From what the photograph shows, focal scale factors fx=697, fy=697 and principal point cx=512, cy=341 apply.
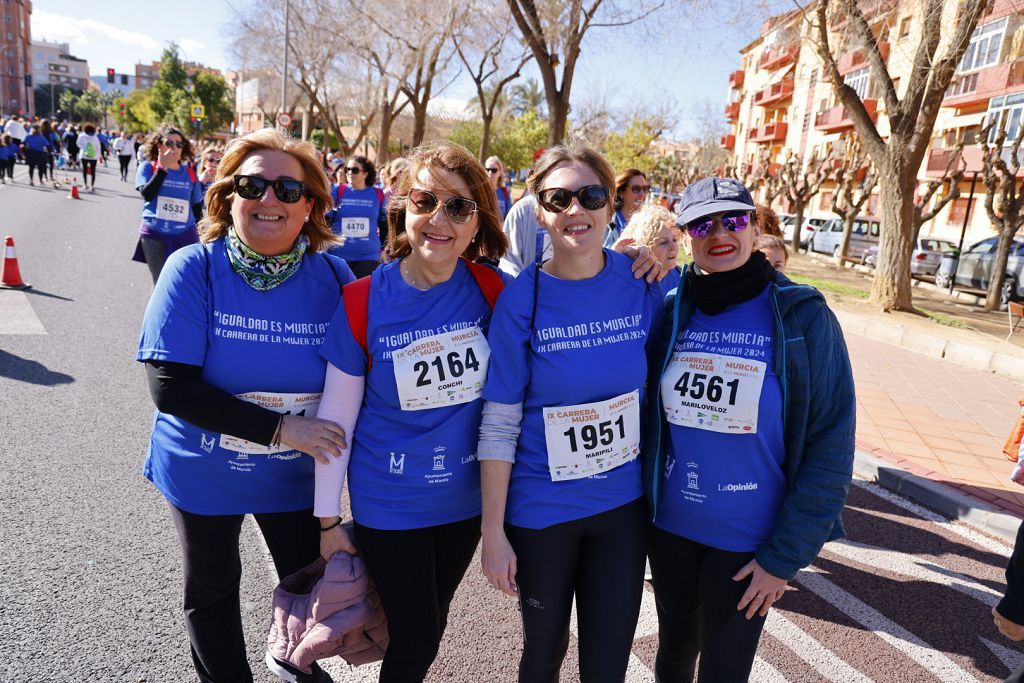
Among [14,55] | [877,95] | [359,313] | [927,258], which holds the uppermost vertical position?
[14,55]

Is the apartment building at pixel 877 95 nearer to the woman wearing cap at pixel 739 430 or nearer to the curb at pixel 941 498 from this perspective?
the curb at pixel 941 498

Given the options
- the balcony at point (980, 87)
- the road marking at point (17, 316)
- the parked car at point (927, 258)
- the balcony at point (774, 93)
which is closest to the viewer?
the road marking at point (17, 316)

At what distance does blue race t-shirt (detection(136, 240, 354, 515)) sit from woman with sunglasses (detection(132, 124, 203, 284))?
5.13m

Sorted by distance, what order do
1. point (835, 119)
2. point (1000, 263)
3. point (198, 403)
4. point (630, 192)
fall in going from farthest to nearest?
point (835, 119) → point (1000, 263) → point (630, 192) → point (198, 403)

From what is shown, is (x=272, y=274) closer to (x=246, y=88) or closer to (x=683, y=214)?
(x=683, y=214)

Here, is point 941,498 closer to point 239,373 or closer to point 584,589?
point 584,589

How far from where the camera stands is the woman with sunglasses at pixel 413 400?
205 cm

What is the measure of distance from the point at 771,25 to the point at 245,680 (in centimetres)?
1404

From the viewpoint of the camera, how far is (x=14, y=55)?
4454 inches

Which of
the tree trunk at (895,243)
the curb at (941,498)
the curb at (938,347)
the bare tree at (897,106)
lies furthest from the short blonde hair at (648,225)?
the tree trunk at (895,243)

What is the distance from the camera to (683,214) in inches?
85.3

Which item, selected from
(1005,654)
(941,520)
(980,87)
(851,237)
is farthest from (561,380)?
(980,87)

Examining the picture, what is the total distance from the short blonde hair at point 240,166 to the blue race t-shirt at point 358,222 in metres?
5.30

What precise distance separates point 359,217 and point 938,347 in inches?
321
